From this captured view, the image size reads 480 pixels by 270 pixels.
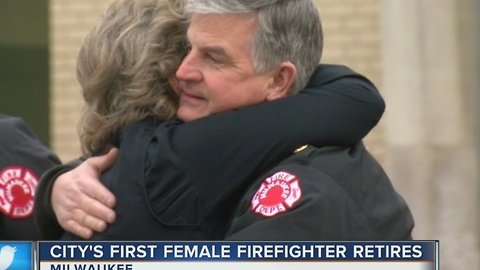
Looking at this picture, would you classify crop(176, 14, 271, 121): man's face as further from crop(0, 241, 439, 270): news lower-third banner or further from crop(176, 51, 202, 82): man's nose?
crop(0, 241, 439, 270): news lower-third banner

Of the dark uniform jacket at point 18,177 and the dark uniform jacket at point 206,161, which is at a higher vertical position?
the dark uniform jacket at point 18,177

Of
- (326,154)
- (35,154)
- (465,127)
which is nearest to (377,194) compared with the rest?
(326,154)

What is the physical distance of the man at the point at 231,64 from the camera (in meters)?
2.57

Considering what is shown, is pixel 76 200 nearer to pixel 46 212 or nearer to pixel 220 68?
pixel 46 212

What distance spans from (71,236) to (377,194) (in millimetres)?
635

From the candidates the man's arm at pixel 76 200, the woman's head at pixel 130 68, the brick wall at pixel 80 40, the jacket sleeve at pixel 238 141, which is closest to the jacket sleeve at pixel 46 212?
the man's arm at pixel 76 200

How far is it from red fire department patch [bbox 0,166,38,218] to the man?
2.49 feet

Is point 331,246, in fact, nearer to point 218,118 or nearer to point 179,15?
point 218,118

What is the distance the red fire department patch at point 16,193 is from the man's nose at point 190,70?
92 centimetres

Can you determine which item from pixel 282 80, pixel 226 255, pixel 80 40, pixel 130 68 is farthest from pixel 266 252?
pixel 80 40

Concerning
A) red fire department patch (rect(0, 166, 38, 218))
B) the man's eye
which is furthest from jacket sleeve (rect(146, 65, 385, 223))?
red fire department patch (rect(0, 166, 38, 218))

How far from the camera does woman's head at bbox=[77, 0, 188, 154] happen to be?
2721mm

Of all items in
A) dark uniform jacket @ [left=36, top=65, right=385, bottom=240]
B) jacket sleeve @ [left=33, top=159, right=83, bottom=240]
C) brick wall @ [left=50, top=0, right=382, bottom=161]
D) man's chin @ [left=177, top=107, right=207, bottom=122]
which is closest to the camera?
dark uniform jacket @ [left=36, top=65, right=385, bottom=240]

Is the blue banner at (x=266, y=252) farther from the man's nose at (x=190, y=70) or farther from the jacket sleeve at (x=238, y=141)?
the man's nose at (x=190, y=70)
